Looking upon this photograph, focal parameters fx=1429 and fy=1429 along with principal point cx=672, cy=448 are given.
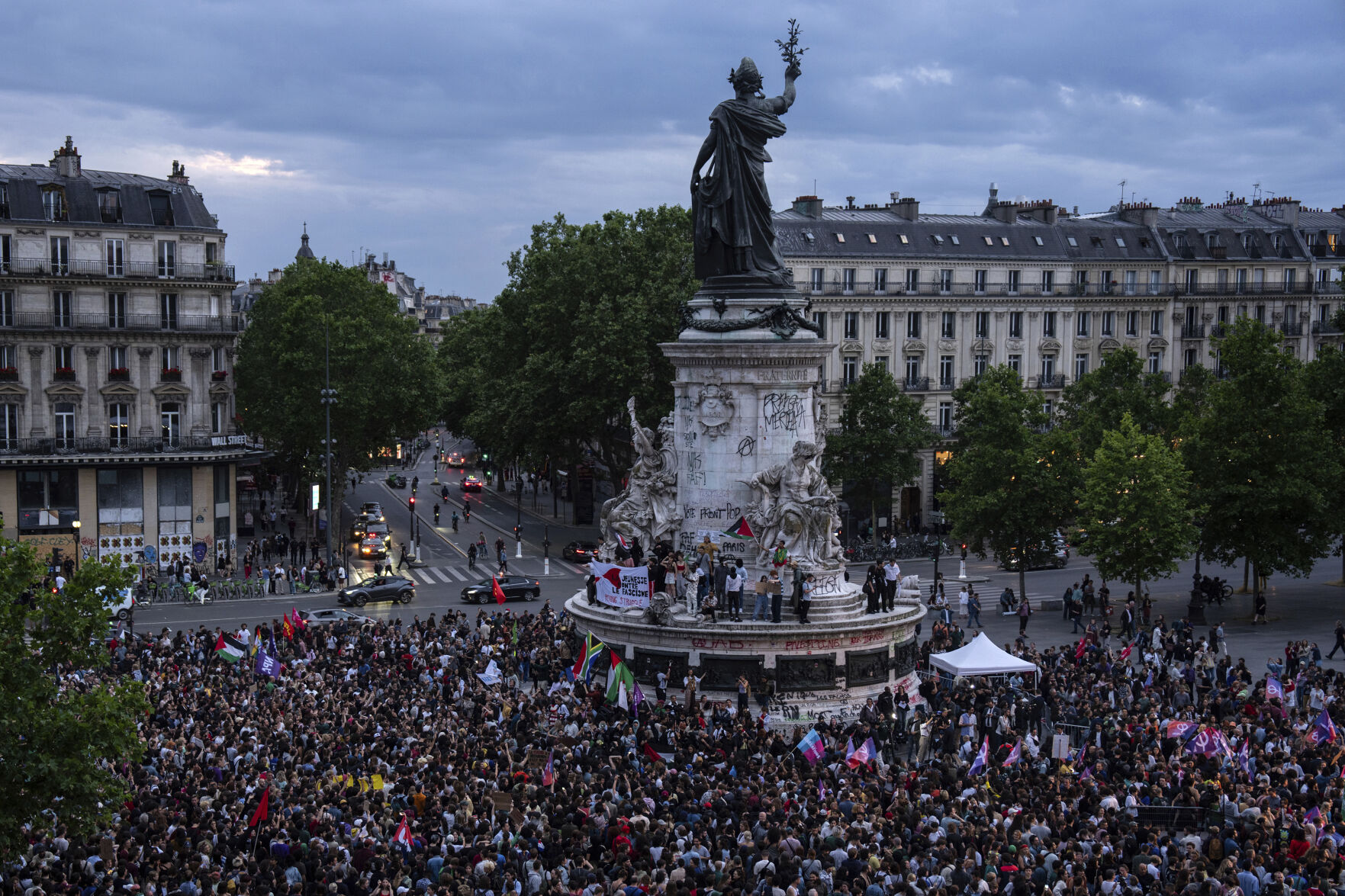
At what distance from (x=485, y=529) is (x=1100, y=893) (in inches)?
2440

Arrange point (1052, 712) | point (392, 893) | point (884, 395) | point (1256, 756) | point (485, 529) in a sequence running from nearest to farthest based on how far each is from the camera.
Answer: point (392, 893) < point (1256, 756) < point (1052, 712) < point (884, 395) < point (485, 529)

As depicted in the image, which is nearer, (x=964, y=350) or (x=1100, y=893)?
(x=1100, y=893)

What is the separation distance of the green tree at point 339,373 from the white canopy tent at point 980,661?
3801cm

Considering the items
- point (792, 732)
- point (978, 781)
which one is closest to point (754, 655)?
point (792, 732)

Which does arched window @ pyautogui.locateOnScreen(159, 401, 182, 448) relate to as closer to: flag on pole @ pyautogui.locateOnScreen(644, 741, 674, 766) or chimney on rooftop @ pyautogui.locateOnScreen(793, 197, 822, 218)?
chimney on rooftop @ pyautogui.locateOnScreen(793, 197, 822, 218)

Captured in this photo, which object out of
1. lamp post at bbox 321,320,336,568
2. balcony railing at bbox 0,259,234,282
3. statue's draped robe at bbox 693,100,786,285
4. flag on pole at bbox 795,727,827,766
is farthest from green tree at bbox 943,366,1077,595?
balcony railing at bbox 0,259,234,282

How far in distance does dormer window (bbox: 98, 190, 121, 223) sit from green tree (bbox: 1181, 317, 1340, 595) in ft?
153

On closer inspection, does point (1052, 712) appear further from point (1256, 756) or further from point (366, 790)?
point (366, 790)

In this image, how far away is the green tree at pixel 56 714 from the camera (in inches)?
837

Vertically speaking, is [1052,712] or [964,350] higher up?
[964,350]

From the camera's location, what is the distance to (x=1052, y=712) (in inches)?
1332

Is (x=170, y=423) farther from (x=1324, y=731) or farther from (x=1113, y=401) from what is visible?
(x=1324, y=731)

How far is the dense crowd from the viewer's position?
20.9 metres

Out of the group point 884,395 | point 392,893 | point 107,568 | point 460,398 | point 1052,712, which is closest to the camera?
point 392,893
